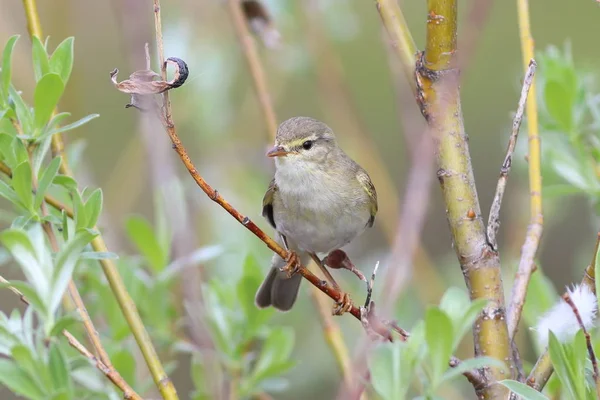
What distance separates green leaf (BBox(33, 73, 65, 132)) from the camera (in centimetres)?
161

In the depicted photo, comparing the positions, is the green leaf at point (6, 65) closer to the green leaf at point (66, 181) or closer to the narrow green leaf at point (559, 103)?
the green leaf at point (66, 181)

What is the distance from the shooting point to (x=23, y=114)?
1.67 metres

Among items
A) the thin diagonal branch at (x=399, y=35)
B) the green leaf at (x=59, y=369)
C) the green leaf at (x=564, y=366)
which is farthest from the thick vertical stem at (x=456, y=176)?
the green leaf at (x=59, y=369)

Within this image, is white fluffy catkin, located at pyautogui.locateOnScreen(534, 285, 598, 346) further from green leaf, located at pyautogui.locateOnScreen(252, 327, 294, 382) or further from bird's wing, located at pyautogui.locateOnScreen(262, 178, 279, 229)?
bird's wing, located at pyautogui.locateOnScreen(262, 178, 279, 229)

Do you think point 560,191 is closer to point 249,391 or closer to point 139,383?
point 249,391

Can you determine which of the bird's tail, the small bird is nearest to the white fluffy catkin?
the bird's tail

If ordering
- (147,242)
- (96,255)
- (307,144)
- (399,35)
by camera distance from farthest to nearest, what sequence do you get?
1. (307,144)
2. (147,242)
3. (399,35)
4. (96,255)

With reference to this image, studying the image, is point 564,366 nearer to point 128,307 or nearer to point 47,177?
point 128,307

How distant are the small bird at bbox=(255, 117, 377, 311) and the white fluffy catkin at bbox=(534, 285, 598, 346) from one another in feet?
4.63

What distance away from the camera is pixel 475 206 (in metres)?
1.73

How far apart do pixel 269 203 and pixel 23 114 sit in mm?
1535

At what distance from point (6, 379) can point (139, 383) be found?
3.65 ft

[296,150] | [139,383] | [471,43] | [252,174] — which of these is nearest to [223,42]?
[252,174]

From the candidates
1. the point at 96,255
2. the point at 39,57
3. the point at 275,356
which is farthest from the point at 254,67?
the point at 96,255
